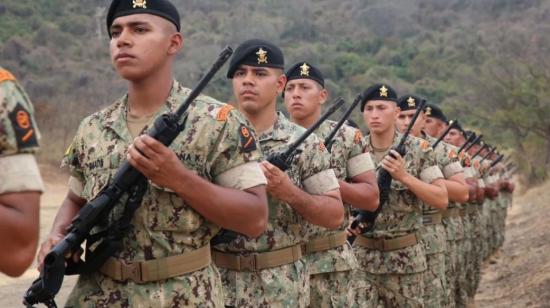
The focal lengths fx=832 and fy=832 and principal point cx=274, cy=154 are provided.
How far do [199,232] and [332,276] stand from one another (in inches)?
102

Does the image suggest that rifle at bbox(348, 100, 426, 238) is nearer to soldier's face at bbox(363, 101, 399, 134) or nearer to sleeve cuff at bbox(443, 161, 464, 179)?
soldier's face at bbox(363, 101, 399, 134)

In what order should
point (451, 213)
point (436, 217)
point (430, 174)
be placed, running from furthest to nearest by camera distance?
point (451, 213) → point (436, 217) → point (430, 174)

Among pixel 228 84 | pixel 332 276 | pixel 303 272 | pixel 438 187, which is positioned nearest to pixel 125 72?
pixel 303 272

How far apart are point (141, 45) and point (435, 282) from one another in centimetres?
551

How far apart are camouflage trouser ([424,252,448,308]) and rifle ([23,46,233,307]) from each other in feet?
16.6

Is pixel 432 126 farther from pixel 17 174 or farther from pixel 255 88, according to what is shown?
pixel 17 174

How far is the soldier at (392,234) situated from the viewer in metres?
7.27

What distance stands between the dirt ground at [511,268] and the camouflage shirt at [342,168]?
3.64m

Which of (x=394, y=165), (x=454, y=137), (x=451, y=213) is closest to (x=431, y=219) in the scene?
(x=394, y=165)

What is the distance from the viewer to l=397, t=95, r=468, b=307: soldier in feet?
26.3

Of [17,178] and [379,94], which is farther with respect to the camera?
[379,94]

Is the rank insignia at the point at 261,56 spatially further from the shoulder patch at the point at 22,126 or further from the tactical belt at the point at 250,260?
the shoulder patch at the point at 22,126

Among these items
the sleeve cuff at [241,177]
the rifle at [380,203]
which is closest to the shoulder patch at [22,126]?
the sleeve cuff at [241,177]

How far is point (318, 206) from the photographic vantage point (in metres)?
4.57
